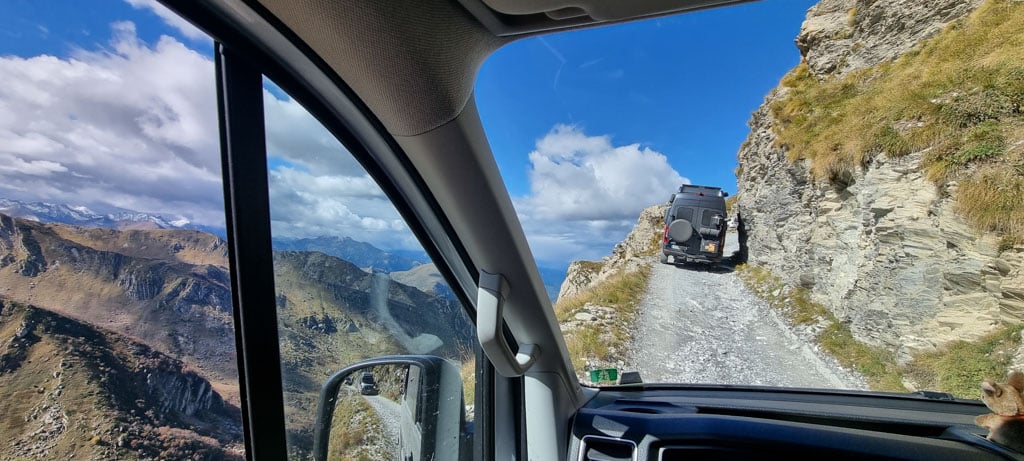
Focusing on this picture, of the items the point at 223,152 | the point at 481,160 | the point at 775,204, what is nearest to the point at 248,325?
the point at 223,152

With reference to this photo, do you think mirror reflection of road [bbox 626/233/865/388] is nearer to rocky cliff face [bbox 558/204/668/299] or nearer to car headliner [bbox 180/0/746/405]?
rocky cliff face [bbox 558/204/668/299]

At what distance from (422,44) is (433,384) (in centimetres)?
127

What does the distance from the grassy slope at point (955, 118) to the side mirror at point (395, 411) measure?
4.64 m

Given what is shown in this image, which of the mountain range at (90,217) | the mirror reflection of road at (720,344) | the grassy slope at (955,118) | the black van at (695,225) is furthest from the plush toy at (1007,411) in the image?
the black van at (695,225)

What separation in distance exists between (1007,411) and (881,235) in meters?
5.13

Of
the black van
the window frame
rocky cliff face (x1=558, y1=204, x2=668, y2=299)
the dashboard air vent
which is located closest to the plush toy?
the dashboard air vent

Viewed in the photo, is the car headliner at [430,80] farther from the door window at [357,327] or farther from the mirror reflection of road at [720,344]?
the mirror reflection of road at [720,344]

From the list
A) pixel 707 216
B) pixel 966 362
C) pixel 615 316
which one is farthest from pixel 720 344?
pixel 707 216

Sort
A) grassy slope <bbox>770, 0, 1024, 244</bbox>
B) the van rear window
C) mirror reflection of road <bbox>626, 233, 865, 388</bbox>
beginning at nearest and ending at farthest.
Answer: mirror reflection of road <bbox>626, 233, 865, 388</bbox>
grassy slope <bbox>770, 0, 1024, 244</bbox>
the van rear window

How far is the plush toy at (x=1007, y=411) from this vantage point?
144 cm

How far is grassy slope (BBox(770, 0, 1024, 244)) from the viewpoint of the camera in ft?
12.6

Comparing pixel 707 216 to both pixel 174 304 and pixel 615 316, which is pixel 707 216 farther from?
pixel 174 304

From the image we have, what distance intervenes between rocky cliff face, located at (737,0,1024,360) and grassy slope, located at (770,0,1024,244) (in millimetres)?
206

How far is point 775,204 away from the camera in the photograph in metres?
8.96
